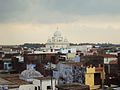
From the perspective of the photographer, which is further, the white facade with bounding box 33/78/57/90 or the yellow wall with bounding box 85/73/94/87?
the yellow wall with bounding box 85/73/94/87

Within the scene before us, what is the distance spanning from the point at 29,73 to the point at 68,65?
5004 millimetres

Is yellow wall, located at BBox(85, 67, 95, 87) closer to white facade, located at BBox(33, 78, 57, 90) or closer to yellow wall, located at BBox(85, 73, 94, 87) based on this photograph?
yellow wall, located at BBox(85, 73, 94, 87)

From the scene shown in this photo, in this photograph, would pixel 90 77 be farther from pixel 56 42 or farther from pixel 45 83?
pixel 56 42

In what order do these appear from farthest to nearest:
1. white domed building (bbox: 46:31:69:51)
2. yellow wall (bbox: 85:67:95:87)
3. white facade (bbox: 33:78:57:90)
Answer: white domed building (bbox: 46:31:69:51) → yellow wall (bbox: 85:67:95:87) → white facade (bbox: 33:78:57:90)

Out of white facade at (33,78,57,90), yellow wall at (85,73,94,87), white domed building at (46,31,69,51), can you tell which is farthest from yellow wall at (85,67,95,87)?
white domed building at (46,31,69,51)

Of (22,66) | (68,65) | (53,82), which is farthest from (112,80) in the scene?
(22,66)

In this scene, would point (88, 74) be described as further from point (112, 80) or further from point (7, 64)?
Answer: point (7, 64)

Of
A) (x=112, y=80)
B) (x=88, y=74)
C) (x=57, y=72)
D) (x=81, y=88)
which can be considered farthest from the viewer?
(x=57, y=72)

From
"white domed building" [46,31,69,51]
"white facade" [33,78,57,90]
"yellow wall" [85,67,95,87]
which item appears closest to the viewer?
"white facade" [33,78,57,90]

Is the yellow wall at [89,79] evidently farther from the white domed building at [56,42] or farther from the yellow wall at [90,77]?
the white domed building at [56,42]

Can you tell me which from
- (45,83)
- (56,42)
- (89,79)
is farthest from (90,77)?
(56,42)

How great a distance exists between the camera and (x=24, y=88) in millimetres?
31766

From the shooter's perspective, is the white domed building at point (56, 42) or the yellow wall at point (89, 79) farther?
the white domed building at point (56, 42)

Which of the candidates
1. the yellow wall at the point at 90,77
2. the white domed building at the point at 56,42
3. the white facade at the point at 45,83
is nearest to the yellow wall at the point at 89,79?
the yellow wall at the point at 90,77
